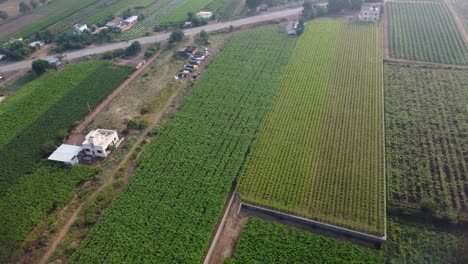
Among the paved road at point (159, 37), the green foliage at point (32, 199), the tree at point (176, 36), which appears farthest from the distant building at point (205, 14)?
the green foliage at point (32, 199)

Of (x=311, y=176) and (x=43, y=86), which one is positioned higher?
(x=43, y=86)

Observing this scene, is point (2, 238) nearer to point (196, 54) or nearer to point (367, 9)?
point (196, 54)

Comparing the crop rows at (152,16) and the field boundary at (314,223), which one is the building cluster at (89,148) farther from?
the crop rows at (152,16)

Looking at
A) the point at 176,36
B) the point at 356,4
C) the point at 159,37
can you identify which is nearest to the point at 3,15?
the point at 159,37

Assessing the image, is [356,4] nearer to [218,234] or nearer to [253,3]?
[253,3]

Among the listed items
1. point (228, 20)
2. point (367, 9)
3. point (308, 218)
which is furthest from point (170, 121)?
point (367, 9)
